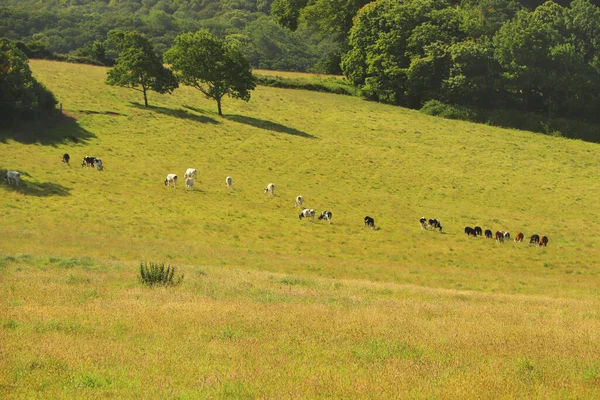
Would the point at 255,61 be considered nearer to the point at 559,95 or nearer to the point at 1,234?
the point at 559,95

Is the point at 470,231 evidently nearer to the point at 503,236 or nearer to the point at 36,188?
the point at 503,236

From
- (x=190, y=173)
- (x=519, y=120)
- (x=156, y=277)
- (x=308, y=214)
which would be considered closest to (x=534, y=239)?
(x=308, y=214)

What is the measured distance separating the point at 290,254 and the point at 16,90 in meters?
34.2

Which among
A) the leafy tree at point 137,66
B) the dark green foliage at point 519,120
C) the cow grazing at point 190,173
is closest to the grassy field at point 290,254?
the cow grazing at point 190,173

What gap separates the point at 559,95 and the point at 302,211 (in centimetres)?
5846

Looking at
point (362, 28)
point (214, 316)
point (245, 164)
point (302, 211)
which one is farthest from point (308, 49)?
point (214, 316)

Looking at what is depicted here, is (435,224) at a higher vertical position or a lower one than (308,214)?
higher

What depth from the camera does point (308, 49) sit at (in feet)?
618

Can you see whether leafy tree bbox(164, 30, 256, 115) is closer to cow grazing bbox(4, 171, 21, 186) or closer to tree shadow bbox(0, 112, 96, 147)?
tree shadow bbox(0, 112, 96, 147)

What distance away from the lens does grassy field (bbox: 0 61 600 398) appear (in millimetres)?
10531

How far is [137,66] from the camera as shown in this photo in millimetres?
68250

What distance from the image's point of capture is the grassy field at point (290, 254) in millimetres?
10531

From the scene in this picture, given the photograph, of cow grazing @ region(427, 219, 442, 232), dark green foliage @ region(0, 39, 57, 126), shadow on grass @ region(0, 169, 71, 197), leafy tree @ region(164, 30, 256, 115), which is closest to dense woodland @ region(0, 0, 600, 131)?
leafy tree @ region(164, 30, 256, 115)

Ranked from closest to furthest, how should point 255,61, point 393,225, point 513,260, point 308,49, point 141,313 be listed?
1. point 141,313
2. point 513,260
3. point 393,225
4. point 255,61
5. point 308,49
